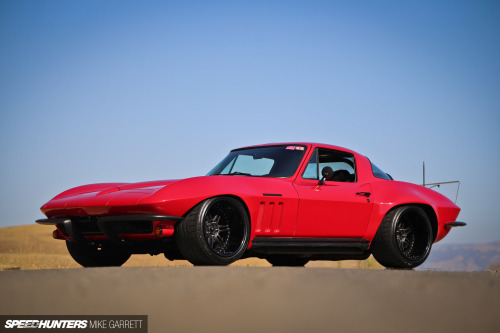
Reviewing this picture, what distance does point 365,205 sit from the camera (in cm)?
797

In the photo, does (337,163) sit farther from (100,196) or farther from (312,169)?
(100,196)

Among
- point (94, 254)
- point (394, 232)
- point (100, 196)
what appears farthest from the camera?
point (394, 232)

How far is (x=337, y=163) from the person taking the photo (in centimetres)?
854

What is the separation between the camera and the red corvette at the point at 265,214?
6.09 metres

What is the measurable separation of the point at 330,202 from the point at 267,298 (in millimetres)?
3566

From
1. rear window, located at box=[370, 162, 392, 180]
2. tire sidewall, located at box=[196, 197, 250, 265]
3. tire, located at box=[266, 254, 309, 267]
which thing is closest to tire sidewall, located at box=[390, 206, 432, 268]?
rear window, located at box=[370, 162, 392, 180]

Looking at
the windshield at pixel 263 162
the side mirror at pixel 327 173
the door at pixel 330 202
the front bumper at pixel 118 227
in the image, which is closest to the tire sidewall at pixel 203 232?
the front bumper at pixel 118 227

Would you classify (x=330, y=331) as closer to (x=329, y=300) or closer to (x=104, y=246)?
(x=329, y=300)

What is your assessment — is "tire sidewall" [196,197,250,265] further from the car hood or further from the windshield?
the windshield

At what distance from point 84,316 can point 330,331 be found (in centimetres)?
150

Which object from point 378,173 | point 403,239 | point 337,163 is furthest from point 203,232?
point 378,173

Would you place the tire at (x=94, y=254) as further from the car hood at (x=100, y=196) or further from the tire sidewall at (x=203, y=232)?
the tire sidewall at (x=203, y=232)

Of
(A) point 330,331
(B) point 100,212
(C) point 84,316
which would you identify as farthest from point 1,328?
(B) point 100,212

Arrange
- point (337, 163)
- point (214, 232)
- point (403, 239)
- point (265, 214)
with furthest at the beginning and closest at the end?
1. point (337, 163)
2. point (403, 239)
3. point (265, 214)
4. point (214, 232)
